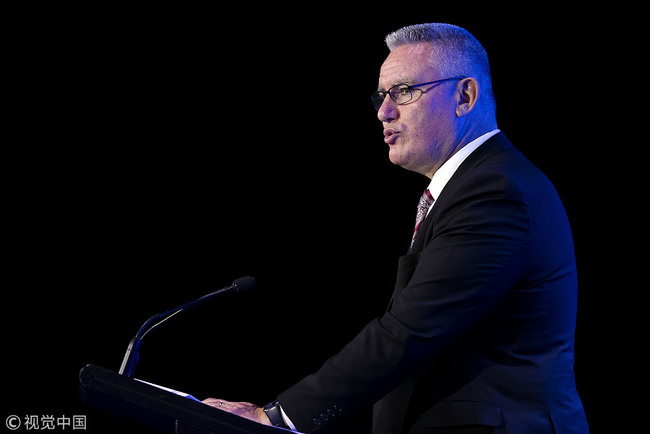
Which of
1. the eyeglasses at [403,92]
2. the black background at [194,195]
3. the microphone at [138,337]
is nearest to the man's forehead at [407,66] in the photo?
the eyeglasses at [403,92]

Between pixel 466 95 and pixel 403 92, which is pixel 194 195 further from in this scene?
pixel 466 95

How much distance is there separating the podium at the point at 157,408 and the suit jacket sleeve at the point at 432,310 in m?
0.22

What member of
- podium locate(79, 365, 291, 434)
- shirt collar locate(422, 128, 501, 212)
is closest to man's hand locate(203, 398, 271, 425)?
podium locate(79, 365, 291, 434)

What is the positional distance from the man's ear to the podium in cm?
105

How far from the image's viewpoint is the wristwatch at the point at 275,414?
134 centimetres

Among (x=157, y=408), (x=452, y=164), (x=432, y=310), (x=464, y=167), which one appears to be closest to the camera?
(x=157, y=408)

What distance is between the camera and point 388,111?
72.5 inches

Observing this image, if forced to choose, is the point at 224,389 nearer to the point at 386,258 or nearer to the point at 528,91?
the point at 386,258

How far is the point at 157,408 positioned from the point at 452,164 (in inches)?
39.1

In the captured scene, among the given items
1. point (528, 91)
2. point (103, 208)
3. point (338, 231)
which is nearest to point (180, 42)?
point (103, 208)

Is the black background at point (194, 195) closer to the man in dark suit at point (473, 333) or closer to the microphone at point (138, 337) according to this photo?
the microphone at point (138, 337)

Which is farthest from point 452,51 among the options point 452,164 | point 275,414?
point 275,414

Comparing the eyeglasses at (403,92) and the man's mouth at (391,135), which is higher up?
the eyeglasses at (403,92)

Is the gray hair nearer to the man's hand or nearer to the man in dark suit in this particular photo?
the man in dark suit
